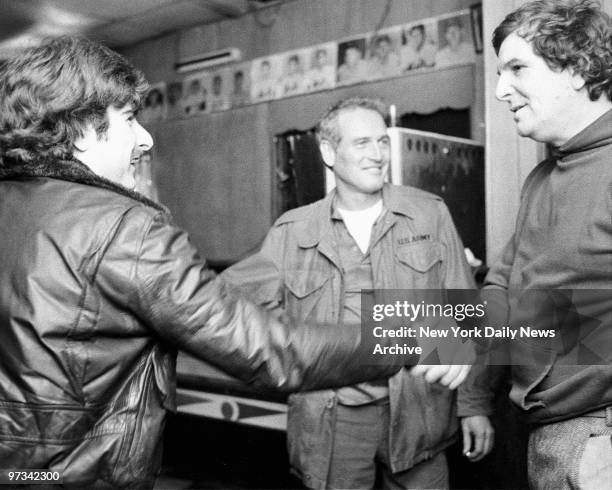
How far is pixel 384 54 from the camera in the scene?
4.06 m

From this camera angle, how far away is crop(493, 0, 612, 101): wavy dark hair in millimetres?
1179

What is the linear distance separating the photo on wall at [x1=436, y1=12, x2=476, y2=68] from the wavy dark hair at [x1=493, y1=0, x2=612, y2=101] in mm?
2448

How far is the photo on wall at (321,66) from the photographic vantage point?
14.3ft

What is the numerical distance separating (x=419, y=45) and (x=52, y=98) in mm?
3230

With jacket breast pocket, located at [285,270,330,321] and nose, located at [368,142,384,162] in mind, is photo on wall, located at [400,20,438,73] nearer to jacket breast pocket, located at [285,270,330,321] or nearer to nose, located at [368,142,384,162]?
nose, located at [368,142,384,162]

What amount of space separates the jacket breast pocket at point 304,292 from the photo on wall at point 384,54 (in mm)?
2525

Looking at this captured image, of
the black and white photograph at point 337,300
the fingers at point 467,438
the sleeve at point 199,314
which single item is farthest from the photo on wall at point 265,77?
the sleeve at point 199,314

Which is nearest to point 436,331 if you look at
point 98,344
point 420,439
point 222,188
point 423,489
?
point 420,439

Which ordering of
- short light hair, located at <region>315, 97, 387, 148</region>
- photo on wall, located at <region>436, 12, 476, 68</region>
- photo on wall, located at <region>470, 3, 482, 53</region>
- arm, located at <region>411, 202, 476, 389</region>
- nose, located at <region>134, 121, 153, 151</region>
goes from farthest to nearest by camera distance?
photo on wall, located at <region>436, 12, 476, 68</region> < photo on wall, located at <region>470, 3, 482, 53</region> < short light hair, located at <region>315, 97, 387, 148</region> < arm, located at <region>411, 202, 476, 389</region> < nose, located at <region>134, 121, 153, 151</region>

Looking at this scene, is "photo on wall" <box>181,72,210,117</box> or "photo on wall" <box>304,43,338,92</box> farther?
"photo on wall" <box>181,72,210,117</box>

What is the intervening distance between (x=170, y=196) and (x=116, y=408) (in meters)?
4.52

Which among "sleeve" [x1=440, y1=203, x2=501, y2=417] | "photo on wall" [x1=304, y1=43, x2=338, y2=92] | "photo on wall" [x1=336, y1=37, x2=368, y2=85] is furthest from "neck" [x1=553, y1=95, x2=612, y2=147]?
"photo on wall" [x1=304, y1=43, x2=338, y2=92]

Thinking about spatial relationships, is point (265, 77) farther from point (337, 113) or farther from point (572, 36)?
point (572, 36)

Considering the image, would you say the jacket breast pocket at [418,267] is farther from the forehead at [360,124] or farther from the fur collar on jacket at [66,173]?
the fur collar on jacket at [66,173]
